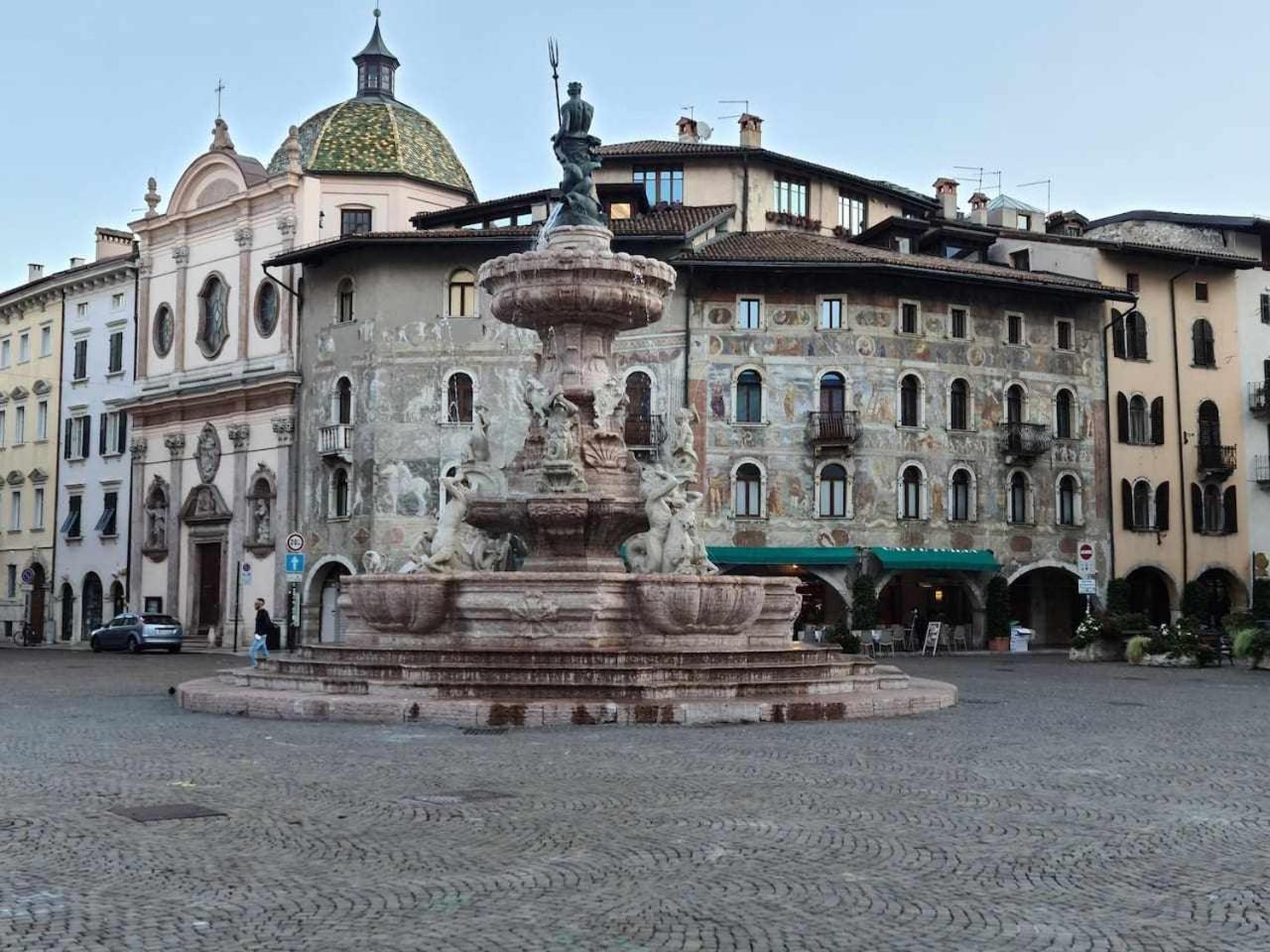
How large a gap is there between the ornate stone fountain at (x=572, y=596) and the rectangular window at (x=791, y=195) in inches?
1121

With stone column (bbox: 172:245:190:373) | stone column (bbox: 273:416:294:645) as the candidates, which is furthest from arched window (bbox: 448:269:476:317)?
stone column (bbox: 172:245:190:373)

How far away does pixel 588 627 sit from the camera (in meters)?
17.0

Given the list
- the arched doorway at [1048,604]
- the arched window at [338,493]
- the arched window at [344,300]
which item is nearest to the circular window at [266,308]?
the arched window at [344,300]

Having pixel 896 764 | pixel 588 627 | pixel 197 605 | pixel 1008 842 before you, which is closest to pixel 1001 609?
pixel 197 605

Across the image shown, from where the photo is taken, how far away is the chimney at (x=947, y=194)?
55438mm

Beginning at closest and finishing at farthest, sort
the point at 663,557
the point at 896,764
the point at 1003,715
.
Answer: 1. the point at 896,764
2. the point at 1003,715
3. the point at 663,557

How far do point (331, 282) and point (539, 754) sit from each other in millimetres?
35496

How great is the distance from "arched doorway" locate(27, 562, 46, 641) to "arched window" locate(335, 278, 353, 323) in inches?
755

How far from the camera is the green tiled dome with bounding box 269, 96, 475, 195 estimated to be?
164ft

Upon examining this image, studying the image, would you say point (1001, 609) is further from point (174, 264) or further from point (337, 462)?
point (174, 264)

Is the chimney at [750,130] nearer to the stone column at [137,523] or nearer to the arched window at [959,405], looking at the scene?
the arched window at [959,405]

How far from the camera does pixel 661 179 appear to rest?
48.7 metres

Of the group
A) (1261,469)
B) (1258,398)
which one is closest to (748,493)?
(1261,469)

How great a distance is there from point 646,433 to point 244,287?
15.0 m
